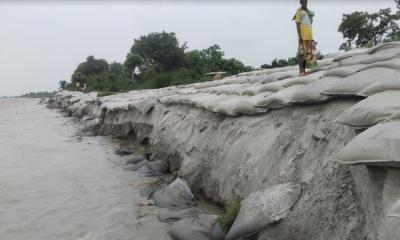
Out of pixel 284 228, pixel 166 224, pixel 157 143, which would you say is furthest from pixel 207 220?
pixel 157 143

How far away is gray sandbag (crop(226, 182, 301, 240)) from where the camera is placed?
113 inches

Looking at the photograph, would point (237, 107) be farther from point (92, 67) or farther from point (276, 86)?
point (92, 67)

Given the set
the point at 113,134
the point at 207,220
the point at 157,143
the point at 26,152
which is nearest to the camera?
the point at 207,220

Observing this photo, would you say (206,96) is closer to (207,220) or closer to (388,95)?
(207,220)

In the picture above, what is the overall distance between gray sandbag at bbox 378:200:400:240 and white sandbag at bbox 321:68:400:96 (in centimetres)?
131

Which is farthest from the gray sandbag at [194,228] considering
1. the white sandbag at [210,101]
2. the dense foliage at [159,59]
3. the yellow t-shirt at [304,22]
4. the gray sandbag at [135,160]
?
the dense foliage at [159,59]

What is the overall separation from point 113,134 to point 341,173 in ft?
29.6

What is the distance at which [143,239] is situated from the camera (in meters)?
3.74

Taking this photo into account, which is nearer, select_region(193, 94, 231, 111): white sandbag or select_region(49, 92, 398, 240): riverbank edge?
select_region(49, 92, 398, 240): riverbank edge

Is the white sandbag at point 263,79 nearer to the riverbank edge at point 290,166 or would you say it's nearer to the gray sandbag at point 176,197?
the riverbank edge at point 290,166

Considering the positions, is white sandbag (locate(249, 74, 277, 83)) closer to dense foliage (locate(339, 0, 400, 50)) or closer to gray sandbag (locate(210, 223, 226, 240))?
gray sandbag (locate(210, 223, 226, 240))

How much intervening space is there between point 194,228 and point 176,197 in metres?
1.12

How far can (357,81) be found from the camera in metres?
A: 3.07

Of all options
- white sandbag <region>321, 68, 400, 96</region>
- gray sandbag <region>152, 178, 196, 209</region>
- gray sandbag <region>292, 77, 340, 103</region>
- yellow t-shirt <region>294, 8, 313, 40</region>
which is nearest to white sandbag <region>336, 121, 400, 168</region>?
white sandbag <region>321, 68, 400, 96</region>
